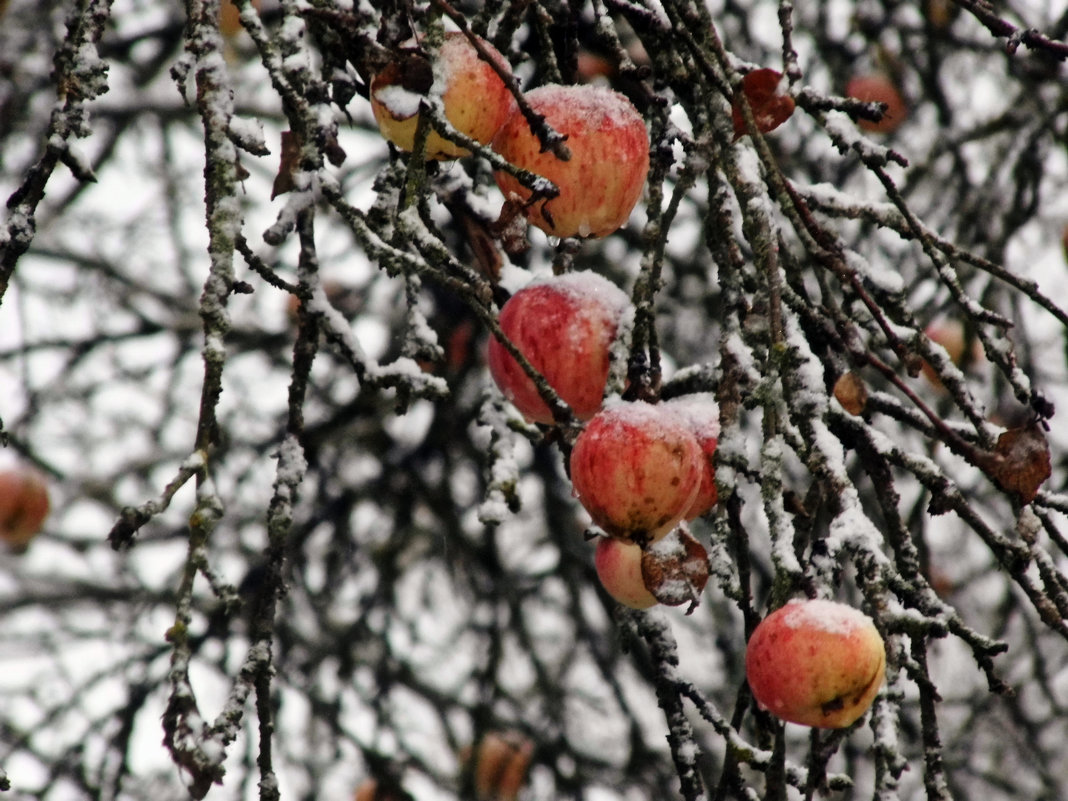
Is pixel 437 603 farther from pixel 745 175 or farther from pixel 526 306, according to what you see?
pixel 745 175

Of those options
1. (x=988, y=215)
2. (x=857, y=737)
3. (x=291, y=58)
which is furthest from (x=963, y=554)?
(x=291, y=58)

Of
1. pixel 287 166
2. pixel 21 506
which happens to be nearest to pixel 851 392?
pixel 287 166

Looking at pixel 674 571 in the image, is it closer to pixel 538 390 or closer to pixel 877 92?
pixel 538 390

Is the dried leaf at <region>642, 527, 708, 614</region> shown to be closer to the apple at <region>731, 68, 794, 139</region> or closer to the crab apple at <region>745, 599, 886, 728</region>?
the crab apple at <region>745, 599, 886, 728</region>

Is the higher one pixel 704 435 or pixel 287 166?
pixel 287 166

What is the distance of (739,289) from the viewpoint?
3.35 feet

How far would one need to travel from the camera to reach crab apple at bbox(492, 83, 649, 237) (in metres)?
1.11

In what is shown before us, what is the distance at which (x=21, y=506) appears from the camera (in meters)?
3.79

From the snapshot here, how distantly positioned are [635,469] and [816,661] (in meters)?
0.21

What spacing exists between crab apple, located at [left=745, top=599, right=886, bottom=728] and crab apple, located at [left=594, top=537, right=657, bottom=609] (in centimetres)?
21

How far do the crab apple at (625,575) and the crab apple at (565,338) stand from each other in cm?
15

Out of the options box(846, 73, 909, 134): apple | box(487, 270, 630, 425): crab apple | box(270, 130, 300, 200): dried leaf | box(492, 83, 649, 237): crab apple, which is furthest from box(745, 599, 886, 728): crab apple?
box(846, 73, 909, 134): apple

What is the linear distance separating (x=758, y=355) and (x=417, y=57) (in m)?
0.40

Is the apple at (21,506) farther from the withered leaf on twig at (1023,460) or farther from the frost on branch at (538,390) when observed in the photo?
the withered leaf on twig at (1023,460)
